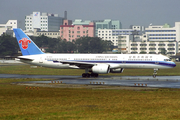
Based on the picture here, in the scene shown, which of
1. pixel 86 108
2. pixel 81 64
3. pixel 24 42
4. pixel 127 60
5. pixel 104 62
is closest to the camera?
pixel 86 108

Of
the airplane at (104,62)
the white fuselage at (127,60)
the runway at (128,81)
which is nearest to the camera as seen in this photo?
the runway at (128,81)

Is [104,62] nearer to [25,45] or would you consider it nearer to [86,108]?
[25,45]

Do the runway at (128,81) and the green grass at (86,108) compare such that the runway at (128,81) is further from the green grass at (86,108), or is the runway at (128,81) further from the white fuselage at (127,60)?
the green grass at (86,108)

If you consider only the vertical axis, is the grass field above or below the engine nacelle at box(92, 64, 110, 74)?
below

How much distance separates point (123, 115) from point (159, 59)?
37.3m

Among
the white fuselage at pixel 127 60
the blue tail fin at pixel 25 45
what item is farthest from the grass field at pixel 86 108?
the blue tail fin at pixel 25 45

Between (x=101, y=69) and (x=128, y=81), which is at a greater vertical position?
(x=101, y=69)

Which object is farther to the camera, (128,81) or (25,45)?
(25,45)

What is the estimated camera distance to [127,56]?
2188 inches

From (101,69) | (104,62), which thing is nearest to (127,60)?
(104,62)

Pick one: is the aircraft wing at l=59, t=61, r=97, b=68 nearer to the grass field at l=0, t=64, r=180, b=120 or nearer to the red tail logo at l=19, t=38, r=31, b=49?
the red tail logo at l=19, t=38, r=31, b=49

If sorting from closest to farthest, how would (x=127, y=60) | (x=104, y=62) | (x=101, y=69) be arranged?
(x=101, y=69)
(x=127, y=60)
(x=104, y=62)

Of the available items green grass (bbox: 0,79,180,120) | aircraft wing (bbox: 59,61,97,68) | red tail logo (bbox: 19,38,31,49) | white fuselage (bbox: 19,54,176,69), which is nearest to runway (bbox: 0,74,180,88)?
aircraft wing (bbox: 59,61,97,68)

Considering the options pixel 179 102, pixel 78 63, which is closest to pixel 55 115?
pixel 179 102
